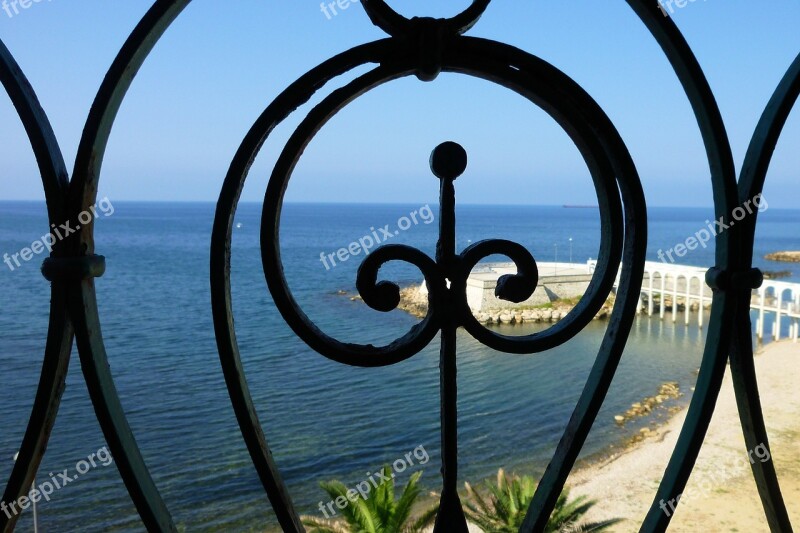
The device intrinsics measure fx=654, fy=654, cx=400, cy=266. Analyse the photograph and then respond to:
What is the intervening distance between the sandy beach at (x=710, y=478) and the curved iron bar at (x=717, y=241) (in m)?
9.83

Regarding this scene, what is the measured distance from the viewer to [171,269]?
1816 inches

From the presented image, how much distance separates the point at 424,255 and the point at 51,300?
465 mm

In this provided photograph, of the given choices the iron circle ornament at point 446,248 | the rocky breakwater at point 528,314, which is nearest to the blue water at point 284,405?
the rocky breakwater at point 528,314

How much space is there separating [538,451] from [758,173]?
1503 cm

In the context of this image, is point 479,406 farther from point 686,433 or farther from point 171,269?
point 171,269

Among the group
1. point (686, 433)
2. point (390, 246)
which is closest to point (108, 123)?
point (390, 246)

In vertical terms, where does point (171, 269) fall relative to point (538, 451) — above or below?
above

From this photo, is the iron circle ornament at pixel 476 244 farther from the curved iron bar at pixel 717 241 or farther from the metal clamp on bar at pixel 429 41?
the curved iron bar at pixel 717 241

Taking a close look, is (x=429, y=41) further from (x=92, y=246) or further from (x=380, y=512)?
(x=380, y=512)

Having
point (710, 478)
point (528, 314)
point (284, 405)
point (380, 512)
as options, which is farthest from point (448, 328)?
point (528, 314)

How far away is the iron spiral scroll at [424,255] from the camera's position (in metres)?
0.79

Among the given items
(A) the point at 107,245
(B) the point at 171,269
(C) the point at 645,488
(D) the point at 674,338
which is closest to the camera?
(C) the point at 645,488

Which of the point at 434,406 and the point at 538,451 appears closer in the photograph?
the point at 538,451

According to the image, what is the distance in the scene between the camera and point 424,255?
0.84 m
